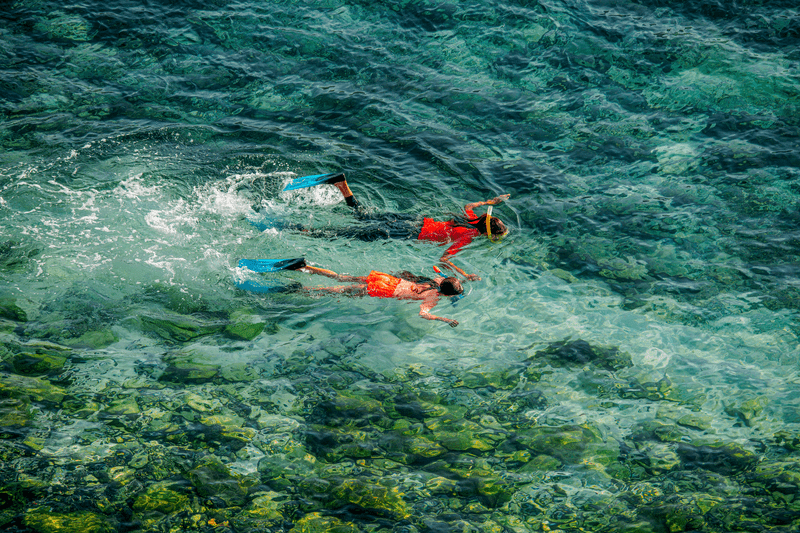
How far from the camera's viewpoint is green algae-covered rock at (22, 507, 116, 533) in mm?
5730

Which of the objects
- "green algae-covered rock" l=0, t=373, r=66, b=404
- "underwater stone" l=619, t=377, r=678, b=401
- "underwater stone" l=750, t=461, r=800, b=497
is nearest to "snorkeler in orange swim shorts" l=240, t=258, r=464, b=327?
"underwater stone" l=619, t=377, r=678, b=401

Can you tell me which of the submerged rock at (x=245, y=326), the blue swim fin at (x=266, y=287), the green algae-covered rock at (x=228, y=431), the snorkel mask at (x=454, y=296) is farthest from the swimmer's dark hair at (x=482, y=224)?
the green algae-covered rock at (x=228, y=431)

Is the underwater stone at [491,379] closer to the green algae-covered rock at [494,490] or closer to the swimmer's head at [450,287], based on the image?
the swimmer's head at [450,287]

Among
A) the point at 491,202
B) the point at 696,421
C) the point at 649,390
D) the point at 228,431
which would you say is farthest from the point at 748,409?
the point at 228,431

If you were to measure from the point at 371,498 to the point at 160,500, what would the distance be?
7.77 ft

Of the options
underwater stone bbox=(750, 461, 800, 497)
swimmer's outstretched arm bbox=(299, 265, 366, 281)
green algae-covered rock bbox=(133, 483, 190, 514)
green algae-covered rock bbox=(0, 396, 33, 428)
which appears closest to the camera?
green algae-covered rock bbox=(133, 483, 190, 514)

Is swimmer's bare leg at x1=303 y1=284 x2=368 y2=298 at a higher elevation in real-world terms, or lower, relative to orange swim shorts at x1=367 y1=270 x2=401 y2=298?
lower

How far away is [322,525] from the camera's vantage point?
6312 millimetres

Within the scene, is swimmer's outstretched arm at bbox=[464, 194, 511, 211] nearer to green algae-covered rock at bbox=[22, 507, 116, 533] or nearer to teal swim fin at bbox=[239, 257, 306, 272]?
teal swim fin at bbox=[239, 257, 306, 272]

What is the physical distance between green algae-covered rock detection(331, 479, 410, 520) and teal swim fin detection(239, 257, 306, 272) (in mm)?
3598

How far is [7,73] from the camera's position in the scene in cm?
1341

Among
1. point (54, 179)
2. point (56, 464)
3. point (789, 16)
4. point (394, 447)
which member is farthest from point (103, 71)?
point (789, 16)

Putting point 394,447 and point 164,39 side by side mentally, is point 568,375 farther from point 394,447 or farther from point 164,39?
point 164,39

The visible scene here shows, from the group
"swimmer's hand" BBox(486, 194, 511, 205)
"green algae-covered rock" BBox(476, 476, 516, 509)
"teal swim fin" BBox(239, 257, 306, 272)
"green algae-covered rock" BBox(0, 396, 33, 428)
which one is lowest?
"green algae-covered rock" BBox(476, 476, 516, 509)
